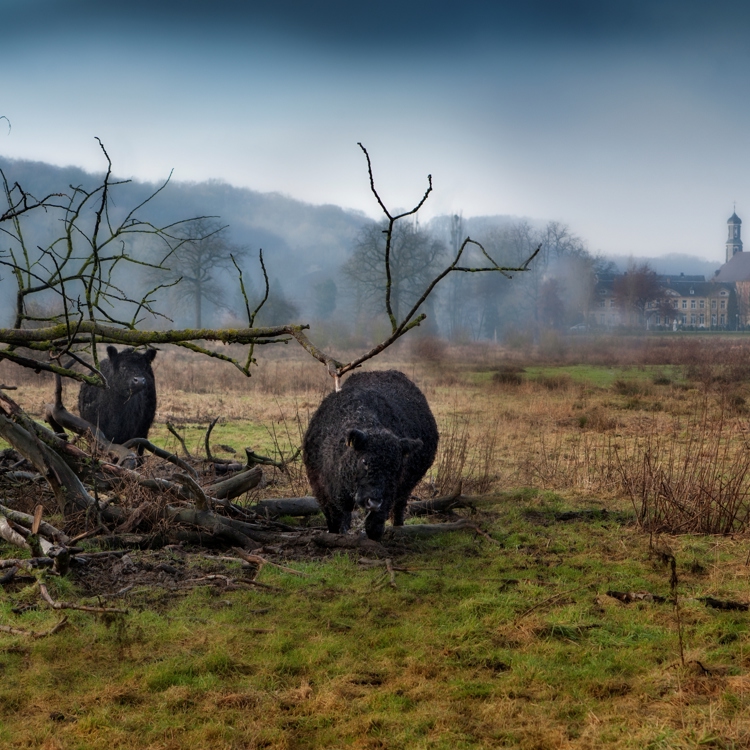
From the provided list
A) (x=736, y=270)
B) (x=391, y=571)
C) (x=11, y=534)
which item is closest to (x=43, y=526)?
(x=11, y=534)

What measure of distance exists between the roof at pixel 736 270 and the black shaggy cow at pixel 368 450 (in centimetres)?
8587

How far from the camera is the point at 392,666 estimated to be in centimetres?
504

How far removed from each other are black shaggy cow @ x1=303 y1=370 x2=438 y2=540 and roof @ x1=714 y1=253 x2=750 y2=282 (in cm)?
8587

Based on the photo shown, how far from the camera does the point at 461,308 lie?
262 feet

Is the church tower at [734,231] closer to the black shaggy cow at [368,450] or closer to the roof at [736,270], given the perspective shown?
the roof at [736,270]

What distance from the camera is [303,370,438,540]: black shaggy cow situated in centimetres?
716

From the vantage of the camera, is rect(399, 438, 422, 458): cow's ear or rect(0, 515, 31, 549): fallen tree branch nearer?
rect(0, 515, 31, 549): fallen tree branch

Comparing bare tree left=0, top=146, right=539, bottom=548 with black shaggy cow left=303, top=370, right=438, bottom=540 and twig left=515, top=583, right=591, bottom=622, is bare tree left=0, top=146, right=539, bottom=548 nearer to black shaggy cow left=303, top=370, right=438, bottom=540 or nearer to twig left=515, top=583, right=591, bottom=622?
black shaggy cow left=303, top=370, right=438, bottom=540

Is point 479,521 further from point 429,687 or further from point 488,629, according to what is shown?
point 429,687

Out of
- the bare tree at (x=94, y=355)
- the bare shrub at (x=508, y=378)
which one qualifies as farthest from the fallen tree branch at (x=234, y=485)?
the bare shrub at (x=508, y=378)

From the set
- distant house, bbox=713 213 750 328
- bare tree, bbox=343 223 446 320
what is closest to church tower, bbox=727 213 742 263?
distant house, bbox=713 213 750 328

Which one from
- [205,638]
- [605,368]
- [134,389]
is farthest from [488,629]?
[605,368]

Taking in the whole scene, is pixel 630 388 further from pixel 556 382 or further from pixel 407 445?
pixel 407 445

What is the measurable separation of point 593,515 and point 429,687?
17.8 feet
